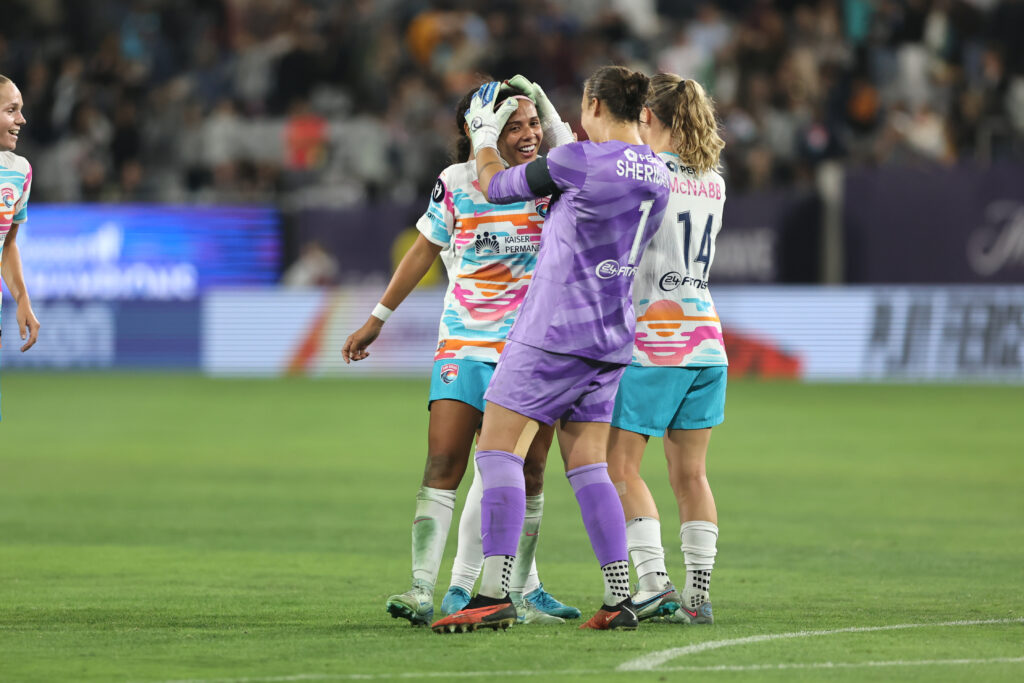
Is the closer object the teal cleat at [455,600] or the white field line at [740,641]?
the white field line at [740,641]

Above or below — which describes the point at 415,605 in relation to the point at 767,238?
below

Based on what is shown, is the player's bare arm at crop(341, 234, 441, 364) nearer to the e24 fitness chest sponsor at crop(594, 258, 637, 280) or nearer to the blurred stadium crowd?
the e24 fitness chest sponsor at crop(594, 258, 637, 280)

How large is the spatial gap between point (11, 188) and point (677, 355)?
3167mm

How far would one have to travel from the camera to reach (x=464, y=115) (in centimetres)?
692

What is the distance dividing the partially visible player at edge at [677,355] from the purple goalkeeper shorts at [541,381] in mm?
423

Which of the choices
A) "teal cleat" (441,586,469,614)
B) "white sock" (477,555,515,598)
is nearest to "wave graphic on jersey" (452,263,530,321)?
"white sock" (477,555,515,598)

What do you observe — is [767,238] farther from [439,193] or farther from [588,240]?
[588,240]

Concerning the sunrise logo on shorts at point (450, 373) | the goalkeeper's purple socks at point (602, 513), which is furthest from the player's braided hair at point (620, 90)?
the goalkeeper's purple socks at point (602, 513)

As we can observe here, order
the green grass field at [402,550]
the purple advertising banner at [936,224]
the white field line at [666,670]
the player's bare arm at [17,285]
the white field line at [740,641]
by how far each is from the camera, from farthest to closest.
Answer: the purple advertising banner at [936,224] < the player's bare arm at [17,285] < the green grass field at [402,550] < the white field line at [740,641] < the white field line at [666,670]

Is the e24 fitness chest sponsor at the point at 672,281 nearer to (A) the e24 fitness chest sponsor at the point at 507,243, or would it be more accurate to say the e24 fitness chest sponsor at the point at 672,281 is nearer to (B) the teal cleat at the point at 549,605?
(A) the e24 fitness chest sponsor at the point at 507,243

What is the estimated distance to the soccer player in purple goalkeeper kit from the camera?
6367 mm

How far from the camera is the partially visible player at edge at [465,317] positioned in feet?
22.4

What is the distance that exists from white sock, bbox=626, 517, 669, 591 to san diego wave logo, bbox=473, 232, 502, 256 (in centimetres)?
132

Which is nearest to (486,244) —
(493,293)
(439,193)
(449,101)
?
(493,293)
